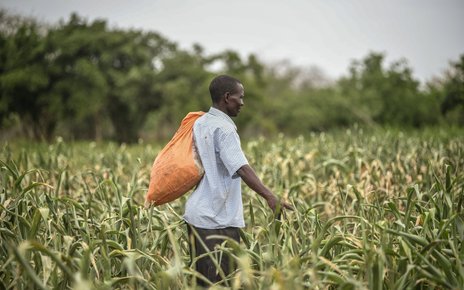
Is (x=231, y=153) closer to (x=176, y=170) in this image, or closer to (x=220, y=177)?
(x=220, y=177)

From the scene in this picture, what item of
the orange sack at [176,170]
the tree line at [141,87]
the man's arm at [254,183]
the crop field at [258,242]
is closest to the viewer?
the crop field at [258,242]

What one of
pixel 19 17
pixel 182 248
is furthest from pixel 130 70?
pixel 182 248

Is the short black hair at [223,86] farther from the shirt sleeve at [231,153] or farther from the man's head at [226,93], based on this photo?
the shirt sleeve at [231,153]

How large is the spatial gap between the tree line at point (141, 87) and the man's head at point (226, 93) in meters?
19.7

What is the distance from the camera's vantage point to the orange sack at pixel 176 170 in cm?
280

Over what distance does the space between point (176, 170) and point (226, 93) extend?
527 millimetres

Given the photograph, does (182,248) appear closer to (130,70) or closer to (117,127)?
(130,70)

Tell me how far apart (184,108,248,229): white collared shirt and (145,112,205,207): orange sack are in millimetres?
52

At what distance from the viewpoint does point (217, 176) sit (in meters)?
2.79

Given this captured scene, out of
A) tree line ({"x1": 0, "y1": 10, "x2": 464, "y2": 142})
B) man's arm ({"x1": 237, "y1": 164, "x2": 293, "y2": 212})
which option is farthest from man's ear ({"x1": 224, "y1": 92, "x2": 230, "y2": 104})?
tree line ({"x1": 0, "y1": 10, "x2": 464, "y2": 142})

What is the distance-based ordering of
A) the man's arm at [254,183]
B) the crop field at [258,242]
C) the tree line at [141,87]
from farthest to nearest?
the tree line at [141,87] → the man's arm at [254,183] → the crop field at [258,242]

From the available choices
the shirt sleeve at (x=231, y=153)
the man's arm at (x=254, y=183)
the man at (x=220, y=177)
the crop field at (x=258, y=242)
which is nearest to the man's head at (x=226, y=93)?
the man at (x=220, y=177)

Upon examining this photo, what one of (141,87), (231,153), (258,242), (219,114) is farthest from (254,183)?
(141,87)

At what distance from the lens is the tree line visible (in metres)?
24.4
